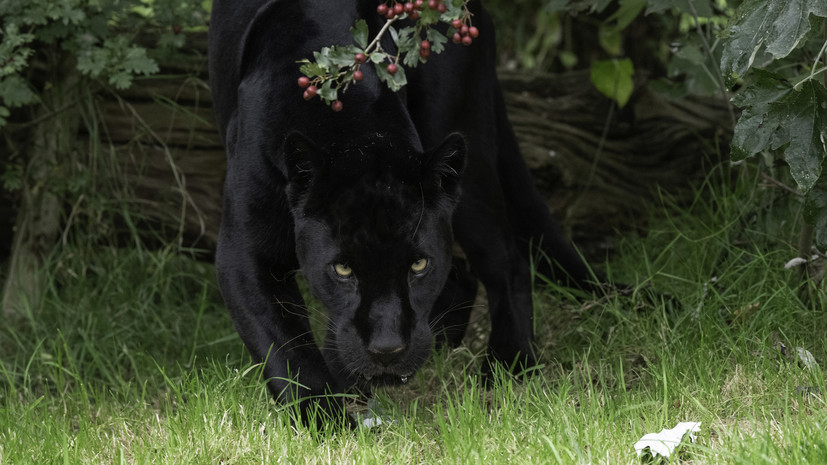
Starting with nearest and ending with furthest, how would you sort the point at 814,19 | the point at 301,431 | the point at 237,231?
the point at 814,19, the point at 301,431, the point at 237,231

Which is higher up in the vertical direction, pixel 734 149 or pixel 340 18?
pixel 340 18

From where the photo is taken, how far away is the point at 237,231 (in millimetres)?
2445

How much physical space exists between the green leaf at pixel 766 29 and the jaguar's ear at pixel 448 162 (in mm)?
655

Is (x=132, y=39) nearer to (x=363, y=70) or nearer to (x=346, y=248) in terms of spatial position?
(x=363, y=70)

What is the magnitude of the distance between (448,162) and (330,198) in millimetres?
318

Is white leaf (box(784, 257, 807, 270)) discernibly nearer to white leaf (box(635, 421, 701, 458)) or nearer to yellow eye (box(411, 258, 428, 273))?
white leaf (box(635, 421, 701, 458))

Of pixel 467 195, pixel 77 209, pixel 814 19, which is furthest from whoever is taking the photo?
pixel 77 209

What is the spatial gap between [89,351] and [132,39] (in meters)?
1.25

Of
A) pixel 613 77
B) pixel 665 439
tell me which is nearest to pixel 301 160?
pixel 665 439

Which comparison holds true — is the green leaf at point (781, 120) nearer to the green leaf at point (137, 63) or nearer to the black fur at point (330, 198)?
the black fur at point (330, 198)

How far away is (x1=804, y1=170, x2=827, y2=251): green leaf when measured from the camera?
2.37 metres

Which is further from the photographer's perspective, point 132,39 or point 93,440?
point 132,39

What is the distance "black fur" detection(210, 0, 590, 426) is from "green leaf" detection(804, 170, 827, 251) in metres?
0.89

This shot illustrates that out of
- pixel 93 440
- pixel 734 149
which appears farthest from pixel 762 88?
pixel 93 440
